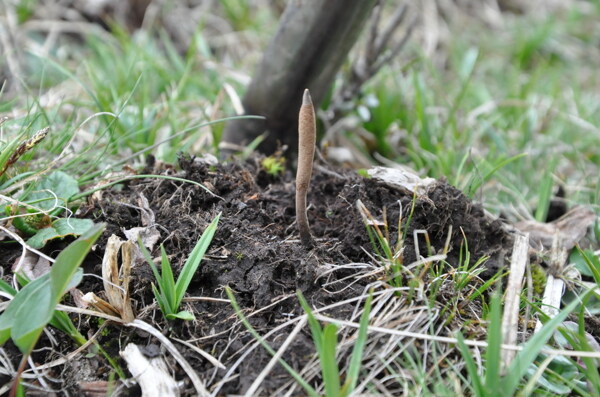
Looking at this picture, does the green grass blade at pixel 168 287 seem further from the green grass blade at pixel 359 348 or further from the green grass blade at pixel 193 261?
the green grass blade at pixel 359 348

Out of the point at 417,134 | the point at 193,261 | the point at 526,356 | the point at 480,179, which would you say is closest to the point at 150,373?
the point at 193,261

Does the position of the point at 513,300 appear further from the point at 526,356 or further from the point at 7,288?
the point at 7,288

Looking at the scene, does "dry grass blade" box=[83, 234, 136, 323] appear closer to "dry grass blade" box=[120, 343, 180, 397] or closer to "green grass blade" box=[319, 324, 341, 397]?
"dry grass blade" box=[120, 343, 180, 397]

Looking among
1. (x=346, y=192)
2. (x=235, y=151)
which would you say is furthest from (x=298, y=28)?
(x=346, y=192)

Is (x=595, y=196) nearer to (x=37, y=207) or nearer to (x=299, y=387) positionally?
(x=299, y=387)

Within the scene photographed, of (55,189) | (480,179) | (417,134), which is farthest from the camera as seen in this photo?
(417,134)

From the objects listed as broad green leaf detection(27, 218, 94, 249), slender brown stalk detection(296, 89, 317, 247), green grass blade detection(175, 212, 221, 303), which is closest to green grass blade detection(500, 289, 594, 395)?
slender brown stalk detection(296, 89, 317, 247)
